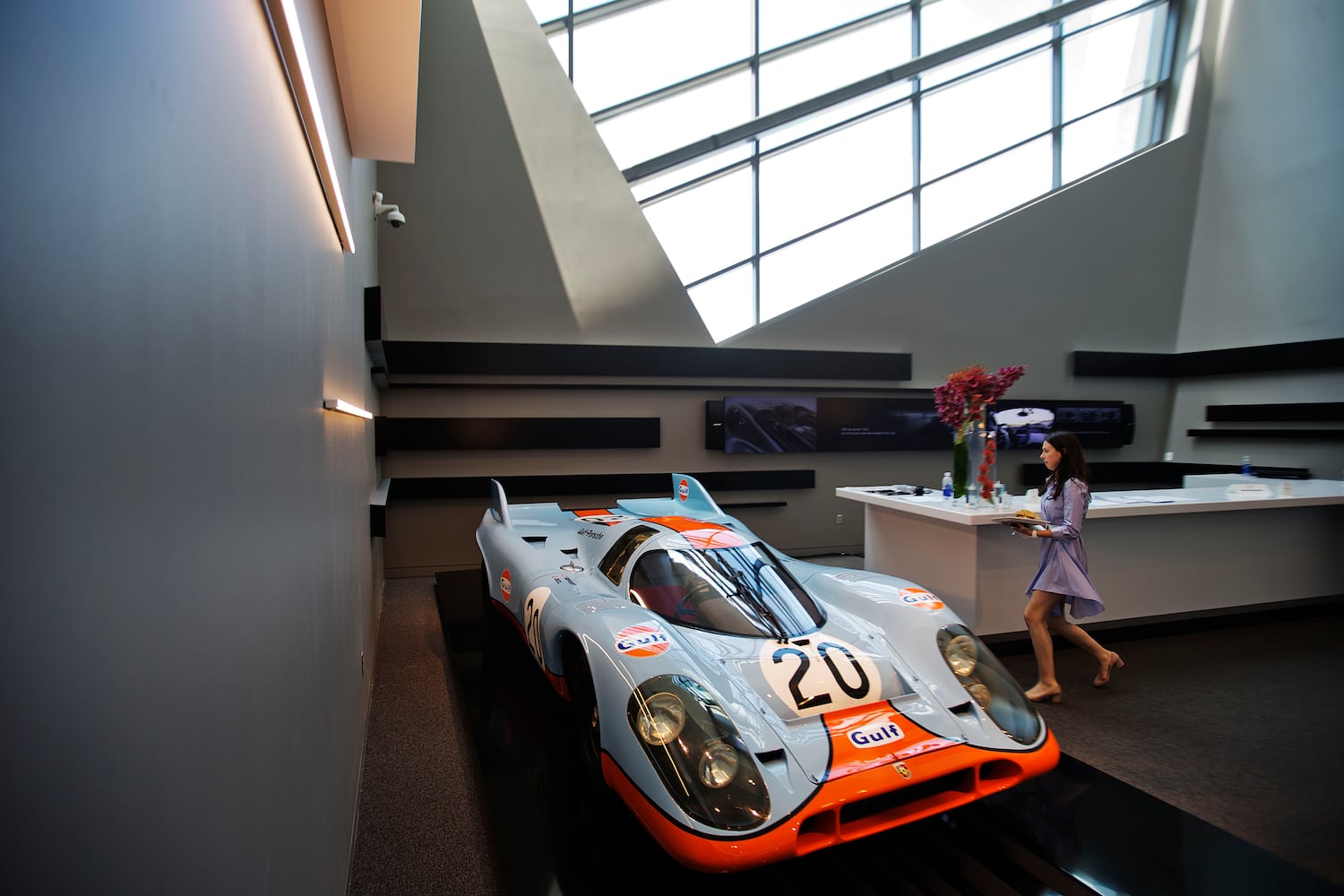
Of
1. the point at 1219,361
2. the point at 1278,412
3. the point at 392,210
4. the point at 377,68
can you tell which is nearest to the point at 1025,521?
the point at 377,68

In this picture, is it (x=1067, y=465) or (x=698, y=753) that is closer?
(x=698, y=753)

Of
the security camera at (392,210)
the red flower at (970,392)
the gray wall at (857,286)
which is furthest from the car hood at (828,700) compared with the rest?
the gray wall at (857,286)

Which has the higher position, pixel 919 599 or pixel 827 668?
pixel 919 599

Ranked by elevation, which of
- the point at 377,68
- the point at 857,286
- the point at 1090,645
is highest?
the point at 857,286

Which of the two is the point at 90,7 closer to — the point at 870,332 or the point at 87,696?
the point at 87,696

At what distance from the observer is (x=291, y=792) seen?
110cm

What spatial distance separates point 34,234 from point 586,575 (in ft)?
9.06

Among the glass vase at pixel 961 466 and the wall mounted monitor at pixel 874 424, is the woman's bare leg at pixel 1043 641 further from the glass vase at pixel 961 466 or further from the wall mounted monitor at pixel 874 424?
the wall mounted monitor at pixel 874 424

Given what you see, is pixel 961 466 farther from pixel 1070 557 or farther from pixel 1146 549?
pixel 1146 549

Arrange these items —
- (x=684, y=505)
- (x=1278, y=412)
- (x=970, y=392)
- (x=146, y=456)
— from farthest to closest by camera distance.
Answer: (x=1278, y=412), (x=684, y=505), (x=970, y=392), (x=146, y=456)

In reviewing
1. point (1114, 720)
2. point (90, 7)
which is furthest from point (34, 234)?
point (1114, 720)

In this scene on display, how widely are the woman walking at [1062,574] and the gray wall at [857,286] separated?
12.6ft

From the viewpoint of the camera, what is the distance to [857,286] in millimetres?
7297

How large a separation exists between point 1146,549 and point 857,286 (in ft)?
13.4
